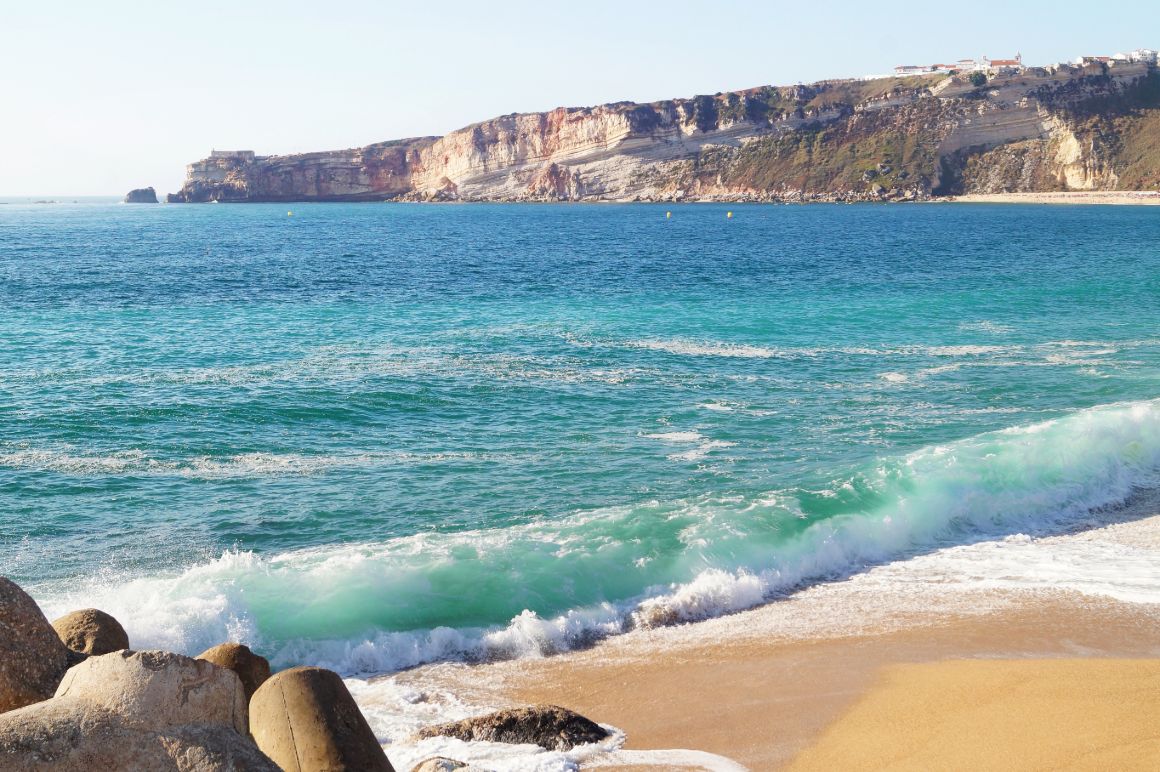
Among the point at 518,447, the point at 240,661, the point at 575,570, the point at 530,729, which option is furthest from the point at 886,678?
the point at 518,447

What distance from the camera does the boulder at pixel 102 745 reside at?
5.97 meters

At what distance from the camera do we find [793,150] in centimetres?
16250

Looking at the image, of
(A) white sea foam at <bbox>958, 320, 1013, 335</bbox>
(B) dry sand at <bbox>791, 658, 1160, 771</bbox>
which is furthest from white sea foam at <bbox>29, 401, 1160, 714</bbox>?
(A) white sea foam at <bbox>958, 320, 1013, 335</bbox>

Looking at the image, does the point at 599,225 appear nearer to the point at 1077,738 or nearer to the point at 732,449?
the point at 732,449

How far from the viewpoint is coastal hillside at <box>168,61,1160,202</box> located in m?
147

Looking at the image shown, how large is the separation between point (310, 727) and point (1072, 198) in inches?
5920

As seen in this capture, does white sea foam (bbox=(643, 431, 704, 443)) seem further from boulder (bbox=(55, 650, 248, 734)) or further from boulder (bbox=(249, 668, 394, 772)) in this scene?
boulder (bbox=(55, 650, 248, 734))

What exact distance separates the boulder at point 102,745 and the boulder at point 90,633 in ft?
7.68

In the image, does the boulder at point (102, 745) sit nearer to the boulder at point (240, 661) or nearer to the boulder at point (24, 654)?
the boulder at point (24, 654)

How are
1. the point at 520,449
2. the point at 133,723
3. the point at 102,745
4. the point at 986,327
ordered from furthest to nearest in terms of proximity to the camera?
the point at 986,327 → the point at 520,449 → the point at 133,723 → the point at 102,745

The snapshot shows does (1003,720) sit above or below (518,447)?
below

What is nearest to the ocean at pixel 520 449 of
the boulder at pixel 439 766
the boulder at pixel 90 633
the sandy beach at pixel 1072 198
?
the boulder at pixel 90 633

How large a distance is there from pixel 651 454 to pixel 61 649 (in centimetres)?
1356

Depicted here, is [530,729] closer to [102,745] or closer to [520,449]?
[102,745]
